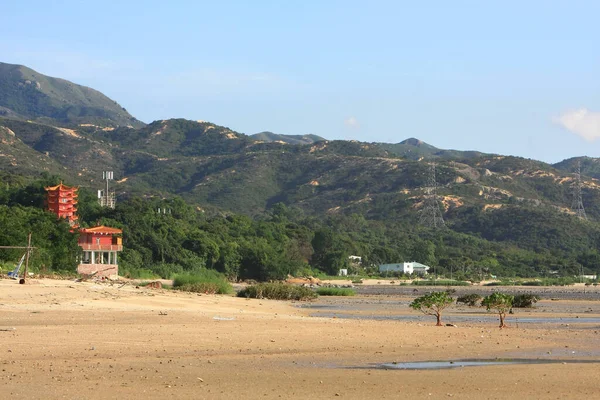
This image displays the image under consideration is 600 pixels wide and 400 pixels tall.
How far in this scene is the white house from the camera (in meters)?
120

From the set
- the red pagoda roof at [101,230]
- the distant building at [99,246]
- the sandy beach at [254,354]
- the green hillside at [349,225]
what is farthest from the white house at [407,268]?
the sandy beach at [254,354]

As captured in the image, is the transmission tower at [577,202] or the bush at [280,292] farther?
the transmission tower at [577,202]

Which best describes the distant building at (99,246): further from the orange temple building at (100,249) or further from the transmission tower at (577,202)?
the transmission tower at (577,202)

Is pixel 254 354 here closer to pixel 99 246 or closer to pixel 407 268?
pixel 99 246

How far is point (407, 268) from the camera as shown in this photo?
395ft

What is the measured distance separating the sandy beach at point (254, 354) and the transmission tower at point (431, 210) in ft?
425

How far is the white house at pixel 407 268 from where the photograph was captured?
394ft

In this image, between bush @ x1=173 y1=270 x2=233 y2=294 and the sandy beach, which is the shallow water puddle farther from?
bush @ x1=173 y1=270 x2=233 y2=294

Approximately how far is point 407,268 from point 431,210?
1914 inches

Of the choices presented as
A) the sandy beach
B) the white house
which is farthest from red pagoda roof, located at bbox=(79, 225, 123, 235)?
the white house

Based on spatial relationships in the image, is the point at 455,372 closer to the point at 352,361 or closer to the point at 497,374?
the point at 497,374

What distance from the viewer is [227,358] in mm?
19438

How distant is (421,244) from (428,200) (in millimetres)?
38309

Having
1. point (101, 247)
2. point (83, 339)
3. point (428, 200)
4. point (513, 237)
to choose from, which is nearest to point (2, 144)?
point (428, 200)
